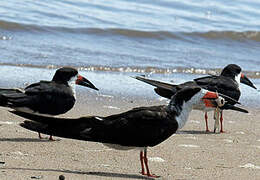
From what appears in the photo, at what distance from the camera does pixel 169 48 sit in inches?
586

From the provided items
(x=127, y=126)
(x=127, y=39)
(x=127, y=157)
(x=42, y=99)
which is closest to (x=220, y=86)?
(x=42, y=99)

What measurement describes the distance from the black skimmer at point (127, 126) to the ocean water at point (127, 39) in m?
4.02

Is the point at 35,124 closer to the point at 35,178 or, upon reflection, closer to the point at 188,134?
the point at 35,178

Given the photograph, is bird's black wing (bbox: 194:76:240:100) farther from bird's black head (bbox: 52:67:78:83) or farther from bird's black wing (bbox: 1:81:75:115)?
bird's black wing (bbox: 1:81:75:115)

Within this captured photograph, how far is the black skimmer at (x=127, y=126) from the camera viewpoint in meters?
5.58

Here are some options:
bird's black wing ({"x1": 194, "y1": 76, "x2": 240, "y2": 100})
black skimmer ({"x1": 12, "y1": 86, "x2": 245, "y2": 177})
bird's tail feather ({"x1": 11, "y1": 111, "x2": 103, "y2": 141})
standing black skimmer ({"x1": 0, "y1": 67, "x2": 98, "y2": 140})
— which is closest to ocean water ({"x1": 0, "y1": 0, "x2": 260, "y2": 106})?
bird's black wing ({"x1": 194, "y1": 76, "x2": 240, "y2": 100})

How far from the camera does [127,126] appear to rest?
19.0ft

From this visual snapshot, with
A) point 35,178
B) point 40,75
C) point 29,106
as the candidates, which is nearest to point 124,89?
point 40,75

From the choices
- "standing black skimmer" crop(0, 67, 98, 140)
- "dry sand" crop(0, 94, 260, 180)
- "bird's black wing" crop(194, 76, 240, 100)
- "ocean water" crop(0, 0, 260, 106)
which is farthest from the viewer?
"ocean water" crop(0, 0, 260, 106)

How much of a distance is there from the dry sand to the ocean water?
2585 mm

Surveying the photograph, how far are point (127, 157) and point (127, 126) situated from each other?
719 millimetres

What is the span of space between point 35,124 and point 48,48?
7.81 meters

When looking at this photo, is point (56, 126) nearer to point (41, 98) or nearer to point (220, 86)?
point (41, 98)

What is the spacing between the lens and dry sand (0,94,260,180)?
5.65 meters
